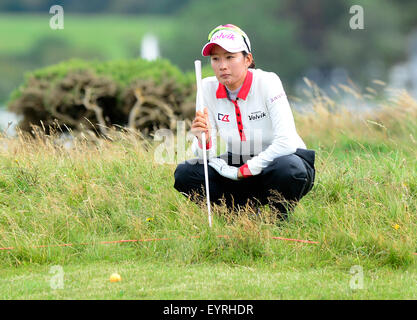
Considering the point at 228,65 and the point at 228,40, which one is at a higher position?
the point at 228,40

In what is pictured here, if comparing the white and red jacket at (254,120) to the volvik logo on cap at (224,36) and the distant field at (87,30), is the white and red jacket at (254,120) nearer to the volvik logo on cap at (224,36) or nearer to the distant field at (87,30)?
the volvik logo on cap at (224,36)

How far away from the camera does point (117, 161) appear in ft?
25.3

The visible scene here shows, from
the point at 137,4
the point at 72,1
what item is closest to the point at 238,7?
the point at 137,4

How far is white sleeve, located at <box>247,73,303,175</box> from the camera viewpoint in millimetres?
5969

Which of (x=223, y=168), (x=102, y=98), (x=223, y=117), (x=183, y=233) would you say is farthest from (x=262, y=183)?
(x=102, y=98)

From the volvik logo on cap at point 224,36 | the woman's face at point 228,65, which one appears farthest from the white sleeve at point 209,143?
the volvik logo on cap at point 224,36

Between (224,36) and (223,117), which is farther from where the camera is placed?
(223,117)

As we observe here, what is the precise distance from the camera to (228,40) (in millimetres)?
5926

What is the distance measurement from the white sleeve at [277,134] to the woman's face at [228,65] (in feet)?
0.88

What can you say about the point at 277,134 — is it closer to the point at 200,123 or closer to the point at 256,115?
the point at 256,115

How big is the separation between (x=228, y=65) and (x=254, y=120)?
1.66 feet

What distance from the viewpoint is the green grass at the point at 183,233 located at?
17.1ft

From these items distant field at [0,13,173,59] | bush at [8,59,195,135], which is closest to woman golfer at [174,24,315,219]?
bush at [8,59,195,135]
